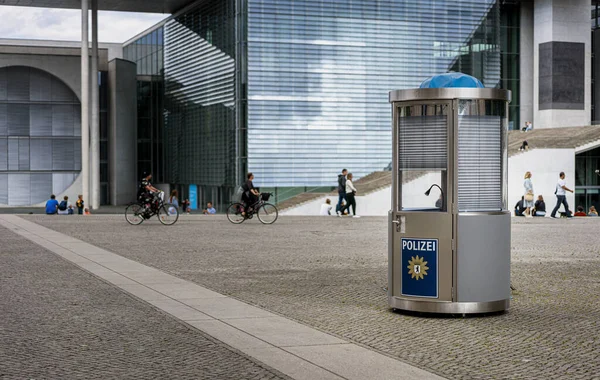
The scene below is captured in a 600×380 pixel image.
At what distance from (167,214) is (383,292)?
1667 cm

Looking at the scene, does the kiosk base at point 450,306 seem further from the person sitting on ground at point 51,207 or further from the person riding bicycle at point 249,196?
the person sitting on ground at point 51,207

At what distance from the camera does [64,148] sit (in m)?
63.3

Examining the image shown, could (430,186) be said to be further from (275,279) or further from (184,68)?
(184,68)

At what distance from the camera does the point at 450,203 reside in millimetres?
9227

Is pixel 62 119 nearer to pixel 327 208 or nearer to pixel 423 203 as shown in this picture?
pixel 327 208

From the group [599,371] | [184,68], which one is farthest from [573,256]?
[184,68]

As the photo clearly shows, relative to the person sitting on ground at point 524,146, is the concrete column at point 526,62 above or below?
above

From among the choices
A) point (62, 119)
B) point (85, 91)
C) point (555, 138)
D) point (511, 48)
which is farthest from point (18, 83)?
point (555, 138)

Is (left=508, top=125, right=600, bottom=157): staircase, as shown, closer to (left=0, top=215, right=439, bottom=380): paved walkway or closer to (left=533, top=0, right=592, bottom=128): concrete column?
(left=533, top=0, right=592, bottom=128): concrete column

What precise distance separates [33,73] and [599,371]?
5980 cm

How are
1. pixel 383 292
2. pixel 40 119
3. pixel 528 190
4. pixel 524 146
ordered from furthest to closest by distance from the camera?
pixel 40 119, pixel 524 146, pixel 528 190, pixel 383 292

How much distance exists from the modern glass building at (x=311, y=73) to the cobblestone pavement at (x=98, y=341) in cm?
3714

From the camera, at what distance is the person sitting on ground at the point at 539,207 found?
37.6m

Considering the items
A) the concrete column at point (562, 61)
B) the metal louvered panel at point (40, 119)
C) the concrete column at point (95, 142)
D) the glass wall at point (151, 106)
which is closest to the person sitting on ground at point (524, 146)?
the concrete column at point (562, 61)
